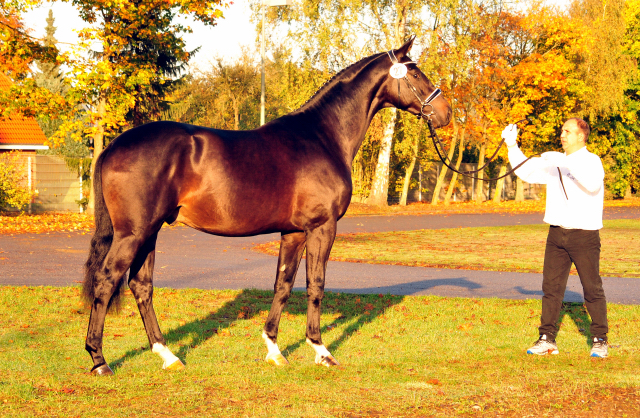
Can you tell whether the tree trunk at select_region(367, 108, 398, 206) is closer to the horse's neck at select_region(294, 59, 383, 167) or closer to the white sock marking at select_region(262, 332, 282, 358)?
the horse's neck at select_region(294, 59, 383, 167)

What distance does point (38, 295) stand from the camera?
28.7 feet

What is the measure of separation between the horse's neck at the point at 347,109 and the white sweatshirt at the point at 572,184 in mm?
1473

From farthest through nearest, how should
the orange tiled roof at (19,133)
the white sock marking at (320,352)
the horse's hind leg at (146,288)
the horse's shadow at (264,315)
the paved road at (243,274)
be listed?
Answer: 1. the orange tiled roof at (19,133)
2. the paved road at (243,274)
3. the horse's shadow at (264,315)
4. the white sock marking at (320,352)
5. the horse's hind leg at (146,288)

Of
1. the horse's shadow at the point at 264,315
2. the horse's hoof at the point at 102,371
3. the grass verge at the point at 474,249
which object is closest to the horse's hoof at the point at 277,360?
the horse's shadow at the point at 264,315

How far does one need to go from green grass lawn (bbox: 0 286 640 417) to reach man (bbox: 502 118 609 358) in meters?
0.38

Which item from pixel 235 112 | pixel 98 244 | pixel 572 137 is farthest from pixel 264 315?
pixel 235 112

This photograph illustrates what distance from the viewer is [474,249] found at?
16.2 meters

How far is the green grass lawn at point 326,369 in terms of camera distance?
4.52 metres

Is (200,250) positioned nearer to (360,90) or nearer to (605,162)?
(360,90)

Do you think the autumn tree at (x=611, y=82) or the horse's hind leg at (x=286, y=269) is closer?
the horse's hind leg at (x=286, y=269)

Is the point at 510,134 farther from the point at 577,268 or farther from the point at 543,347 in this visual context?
the point at 543,347

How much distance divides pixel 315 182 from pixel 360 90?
1.15 meters

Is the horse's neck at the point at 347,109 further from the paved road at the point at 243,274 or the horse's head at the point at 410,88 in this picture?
the paved road at the point at 243,274

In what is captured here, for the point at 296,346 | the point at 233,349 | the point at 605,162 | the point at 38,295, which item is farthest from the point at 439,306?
the point at 605,162
